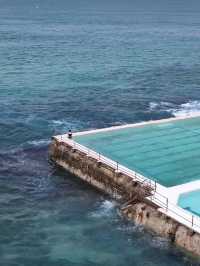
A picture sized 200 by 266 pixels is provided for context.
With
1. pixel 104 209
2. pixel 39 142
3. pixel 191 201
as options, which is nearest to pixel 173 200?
pixel 191 201

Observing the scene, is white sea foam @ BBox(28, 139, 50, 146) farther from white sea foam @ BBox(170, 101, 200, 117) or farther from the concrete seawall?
white sea foam @ BBox(170, 101, 200, 117)

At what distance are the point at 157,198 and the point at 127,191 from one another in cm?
362

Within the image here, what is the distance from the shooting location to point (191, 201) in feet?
123

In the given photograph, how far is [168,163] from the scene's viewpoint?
44.2 m

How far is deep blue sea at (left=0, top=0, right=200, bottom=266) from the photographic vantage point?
3488cm

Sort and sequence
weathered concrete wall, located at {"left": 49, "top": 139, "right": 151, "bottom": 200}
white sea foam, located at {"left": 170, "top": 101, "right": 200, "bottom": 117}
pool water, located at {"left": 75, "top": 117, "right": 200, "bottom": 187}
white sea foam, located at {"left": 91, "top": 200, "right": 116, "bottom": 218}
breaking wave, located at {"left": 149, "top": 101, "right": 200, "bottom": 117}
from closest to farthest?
white sea foam, located at {"left": 91, "top": 200, "right": 116, "bottom": 218} < weathered concrete wall, located at {"left": 49, "top": 139, "right": 151, "bottom": 200} < pool water, located at {"left": 75, "top": 117, "right": 200, "bottom": 187} < white sea foam, located at {"left": 170, "top": 101, "right": 200, "bottom": 117} < breaking wave, located at {"left": 149, "top": 101, "right": 200, "bottom": 117}

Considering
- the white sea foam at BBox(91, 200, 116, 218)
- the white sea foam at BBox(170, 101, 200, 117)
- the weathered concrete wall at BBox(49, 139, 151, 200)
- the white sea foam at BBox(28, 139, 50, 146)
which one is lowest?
the white sea foam at BBox(91, 200, 116, 218)

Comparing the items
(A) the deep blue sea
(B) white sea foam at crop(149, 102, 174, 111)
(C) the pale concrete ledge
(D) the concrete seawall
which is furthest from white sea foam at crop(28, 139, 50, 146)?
(B) white sea foam at crop(149, 102, 174, 111)

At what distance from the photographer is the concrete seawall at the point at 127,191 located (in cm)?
3438

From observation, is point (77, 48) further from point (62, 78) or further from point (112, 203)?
point (112, 203)

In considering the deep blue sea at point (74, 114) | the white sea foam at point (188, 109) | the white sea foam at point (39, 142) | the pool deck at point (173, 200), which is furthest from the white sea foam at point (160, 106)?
the pool deck at point (173, 200)

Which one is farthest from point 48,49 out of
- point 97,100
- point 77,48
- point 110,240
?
point 110,240

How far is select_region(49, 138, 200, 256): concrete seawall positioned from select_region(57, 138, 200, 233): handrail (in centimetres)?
30

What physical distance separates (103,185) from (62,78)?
42826 mm
